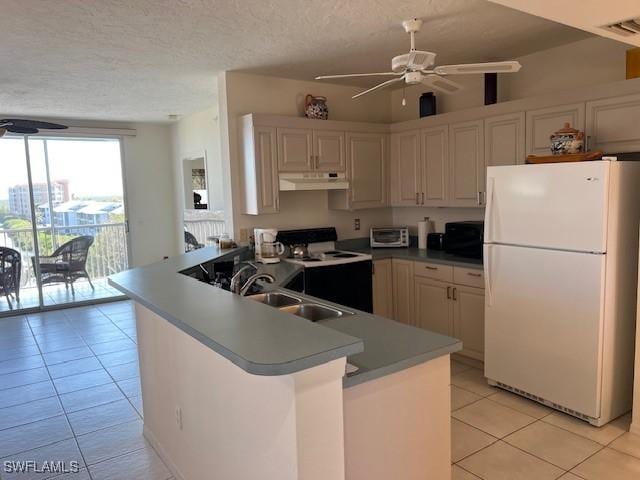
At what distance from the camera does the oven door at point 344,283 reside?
380cm

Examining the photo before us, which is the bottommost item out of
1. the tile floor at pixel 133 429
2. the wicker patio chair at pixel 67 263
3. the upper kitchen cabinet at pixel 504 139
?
the tile floor at pixel 133 429

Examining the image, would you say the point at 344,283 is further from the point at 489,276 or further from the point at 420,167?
the point at 420,167

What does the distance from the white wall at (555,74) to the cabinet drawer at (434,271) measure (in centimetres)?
153

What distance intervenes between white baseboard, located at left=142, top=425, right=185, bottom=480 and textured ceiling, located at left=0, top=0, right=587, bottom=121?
245cm

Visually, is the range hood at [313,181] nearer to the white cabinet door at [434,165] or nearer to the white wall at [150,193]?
the white cabinet door at [434,165]

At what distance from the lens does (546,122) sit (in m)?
3.48

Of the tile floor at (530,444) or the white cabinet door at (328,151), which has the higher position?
the white cabinet door at (328,151)

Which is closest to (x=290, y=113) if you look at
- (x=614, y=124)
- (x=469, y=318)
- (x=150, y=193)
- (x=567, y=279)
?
(x=469, y=318)

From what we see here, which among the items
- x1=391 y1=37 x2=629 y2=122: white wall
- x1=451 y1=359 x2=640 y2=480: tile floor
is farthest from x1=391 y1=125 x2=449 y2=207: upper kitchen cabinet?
x1=451 y1=359 x2=640 y2=480: tile floor

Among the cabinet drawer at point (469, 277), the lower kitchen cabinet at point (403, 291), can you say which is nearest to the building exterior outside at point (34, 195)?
the lower kitchen cabinet at point (403, 291)

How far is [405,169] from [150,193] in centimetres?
403

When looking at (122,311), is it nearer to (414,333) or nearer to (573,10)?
(414,333)

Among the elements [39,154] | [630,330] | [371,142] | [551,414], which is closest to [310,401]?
[551,414]

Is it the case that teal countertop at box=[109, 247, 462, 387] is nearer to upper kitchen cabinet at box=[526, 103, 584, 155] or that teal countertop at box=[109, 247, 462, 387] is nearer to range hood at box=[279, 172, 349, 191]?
range hood at box=[279, 172, 349, 191]
